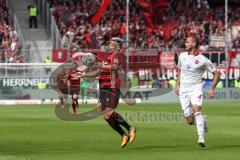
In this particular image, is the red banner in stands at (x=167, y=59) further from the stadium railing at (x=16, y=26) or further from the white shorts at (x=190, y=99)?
the white shorts at (x=190, y=99)

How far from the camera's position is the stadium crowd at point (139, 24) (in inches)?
1993

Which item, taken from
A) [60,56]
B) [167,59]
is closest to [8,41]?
Answer: [60,56]

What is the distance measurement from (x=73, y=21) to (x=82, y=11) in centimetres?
203

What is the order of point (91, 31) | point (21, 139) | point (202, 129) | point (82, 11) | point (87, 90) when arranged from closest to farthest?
1. point (202, 129)
2. point (21, 139)
3. point (87, 90)
4. point (91, 31)
5. point (82, 11)

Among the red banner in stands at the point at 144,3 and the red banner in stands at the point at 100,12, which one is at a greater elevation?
the red banner in stands at the point at 144,3

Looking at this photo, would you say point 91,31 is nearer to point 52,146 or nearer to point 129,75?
point 129,75

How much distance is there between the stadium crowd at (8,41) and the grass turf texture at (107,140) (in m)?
15.2

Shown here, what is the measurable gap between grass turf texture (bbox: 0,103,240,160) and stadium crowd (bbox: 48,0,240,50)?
21.0m

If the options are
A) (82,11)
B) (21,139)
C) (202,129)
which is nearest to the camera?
(202,129)

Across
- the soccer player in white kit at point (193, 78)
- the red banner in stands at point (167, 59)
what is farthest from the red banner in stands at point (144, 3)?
the soccer player in white kit at point (193, 78)

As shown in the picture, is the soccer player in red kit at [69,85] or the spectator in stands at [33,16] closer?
the soccer player in red kit at [69,85]

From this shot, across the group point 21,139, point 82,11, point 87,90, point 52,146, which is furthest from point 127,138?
point 82,11

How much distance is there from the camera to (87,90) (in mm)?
45688

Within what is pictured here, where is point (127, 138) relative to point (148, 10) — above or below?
below
